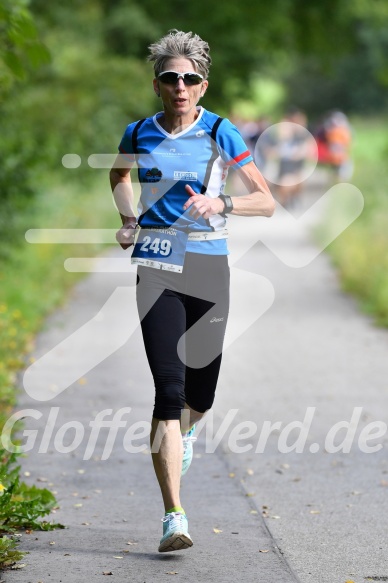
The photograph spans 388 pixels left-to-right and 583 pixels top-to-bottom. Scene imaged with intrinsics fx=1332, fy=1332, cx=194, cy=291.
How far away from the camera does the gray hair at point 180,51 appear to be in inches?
223

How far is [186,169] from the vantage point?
5.61 metres

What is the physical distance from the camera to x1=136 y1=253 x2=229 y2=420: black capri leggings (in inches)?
219

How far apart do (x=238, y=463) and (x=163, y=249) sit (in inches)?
99.1

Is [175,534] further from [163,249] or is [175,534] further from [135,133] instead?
[135,133]

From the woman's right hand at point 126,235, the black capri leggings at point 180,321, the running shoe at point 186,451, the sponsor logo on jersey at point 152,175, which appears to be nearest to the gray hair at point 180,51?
the sponsor logo on jersey at point 152,175

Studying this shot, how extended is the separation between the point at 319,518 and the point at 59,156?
17689mm

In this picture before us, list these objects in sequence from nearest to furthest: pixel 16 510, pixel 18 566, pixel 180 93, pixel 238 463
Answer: pixel 18 566 → pixel 180 93 → pixel 16 510 → pixel 238 463

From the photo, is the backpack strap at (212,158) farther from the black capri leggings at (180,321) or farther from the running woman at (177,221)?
the black capri leggings at (180,321)

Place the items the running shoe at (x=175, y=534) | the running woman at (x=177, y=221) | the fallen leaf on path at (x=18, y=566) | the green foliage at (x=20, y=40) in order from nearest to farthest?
the fallen leaf on path at (x=18, y=566), the running shoe at (x=175, y=534), the running woman at (x=177, y=221), the green foliage at (x=20, y=40)

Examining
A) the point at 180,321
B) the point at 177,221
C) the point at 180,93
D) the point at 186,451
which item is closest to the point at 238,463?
the point at 186,451

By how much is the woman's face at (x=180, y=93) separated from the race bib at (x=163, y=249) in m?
0.51

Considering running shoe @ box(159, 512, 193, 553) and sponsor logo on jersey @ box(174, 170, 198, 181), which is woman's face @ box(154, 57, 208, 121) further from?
running shoe @ box(159, 512, 193, 553)

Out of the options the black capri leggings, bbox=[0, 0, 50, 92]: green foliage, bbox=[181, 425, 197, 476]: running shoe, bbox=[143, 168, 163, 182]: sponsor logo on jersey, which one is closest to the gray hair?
bbox=[143, 168, 163, 182]: sponsor logo on jersey

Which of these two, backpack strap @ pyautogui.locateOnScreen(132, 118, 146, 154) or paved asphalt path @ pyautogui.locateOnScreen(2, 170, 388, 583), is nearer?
paved asphalt path @ pyautogui.locateOnScreen(2, 170, 388, 583)
